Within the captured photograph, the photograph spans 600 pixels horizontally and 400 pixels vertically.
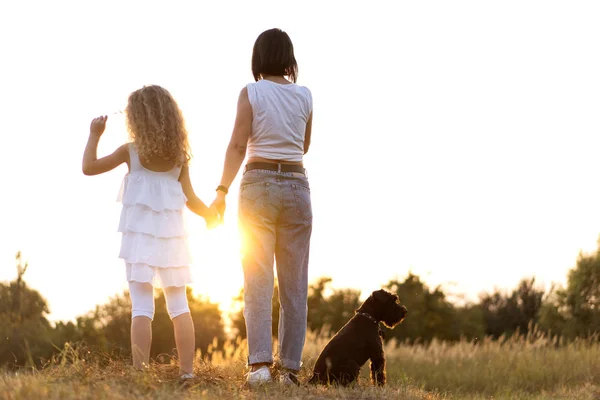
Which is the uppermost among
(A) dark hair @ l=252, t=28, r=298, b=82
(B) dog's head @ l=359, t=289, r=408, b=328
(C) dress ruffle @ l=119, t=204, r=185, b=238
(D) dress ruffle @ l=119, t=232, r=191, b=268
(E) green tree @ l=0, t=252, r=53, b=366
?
(A) dark hair @ l=252, t=28, r=298, b=82

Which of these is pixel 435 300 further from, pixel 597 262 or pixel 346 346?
pixel 346 346

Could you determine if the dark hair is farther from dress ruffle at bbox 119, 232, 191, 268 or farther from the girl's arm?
dress ruffle at bbox 119, 232, 191, 268

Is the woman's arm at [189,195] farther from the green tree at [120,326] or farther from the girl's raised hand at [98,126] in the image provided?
the green tree at [120,326]

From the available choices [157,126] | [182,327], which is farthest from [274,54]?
[182,327]

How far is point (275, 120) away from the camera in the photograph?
664 cm

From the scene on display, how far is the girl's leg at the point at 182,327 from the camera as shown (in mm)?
6496

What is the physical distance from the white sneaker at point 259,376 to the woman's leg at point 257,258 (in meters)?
0.06

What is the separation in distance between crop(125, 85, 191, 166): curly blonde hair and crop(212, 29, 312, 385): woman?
423 mm

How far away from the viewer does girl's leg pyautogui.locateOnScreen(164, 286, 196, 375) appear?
6496mm

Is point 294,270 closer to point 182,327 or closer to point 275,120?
point 182,327

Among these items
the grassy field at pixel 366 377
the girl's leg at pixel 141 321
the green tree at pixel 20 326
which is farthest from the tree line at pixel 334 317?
the girl's leg at pixel 141 321

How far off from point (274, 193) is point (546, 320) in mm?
14336

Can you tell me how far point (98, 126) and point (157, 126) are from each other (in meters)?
0.58

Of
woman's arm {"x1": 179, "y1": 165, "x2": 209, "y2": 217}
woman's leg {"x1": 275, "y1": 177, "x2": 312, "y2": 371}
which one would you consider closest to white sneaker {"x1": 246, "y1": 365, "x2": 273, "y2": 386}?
woman's leg {"x1": 275, "y1": 177, "x2": 312, "y2": 371}
